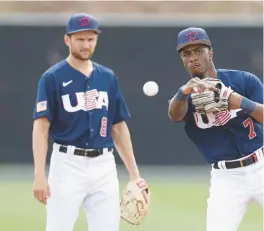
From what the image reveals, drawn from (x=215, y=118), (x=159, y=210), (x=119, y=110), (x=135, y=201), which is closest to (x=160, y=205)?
(x=159, y=210)

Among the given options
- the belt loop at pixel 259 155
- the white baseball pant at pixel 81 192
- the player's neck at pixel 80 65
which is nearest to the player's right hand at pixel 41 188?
the white baseball pant at pixel 81 192

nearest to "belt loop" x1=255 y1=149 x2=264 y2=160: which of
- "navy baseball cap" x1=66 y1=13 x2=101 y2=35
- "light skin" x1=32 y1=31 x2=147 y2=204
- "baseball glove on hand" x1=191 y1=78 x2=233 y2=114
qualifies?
"baseball glove on hand" x1=191 y1=78 x2=233 y2=114

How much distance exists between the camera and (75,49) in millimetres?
5473

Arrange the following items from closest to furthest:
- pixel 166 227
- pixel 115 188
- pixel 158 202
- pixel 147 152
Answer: pixel 115 188
pixel 166 227
pixel 158 202
pixel 147 152

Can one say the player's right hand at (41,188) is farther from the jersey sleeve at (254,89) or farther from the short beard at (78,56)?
the jersey sleeve at (254,89)

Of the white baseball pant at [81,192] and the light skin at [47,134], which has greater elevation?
the light skin at [47,134]

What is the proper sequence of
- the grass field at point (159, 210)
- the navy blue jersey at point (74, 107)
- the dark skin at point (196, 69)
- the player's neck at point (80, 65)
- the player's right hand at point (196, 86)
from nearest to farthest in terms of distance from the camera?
the player's right hand at point (196, 86), the dark skin at point (196, 69), the navy blue jersey at point (74, 107), the player's neck at point (80, 65), the grass field at point (159, 210)

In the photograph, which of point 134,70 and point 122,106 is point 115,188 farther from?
point 134,70

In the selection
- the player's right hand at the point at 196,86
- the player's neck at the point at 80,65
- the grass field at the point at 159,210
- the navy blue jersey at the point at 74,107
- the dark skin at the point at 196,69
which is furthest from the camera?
the grass field at the point at 159,210

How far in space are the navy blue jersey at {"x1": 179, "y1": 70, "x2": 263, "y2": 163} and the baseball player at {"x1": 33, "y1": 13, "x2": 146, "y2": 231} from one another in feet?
1.95

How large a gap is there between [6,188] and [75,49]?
547 centimetres

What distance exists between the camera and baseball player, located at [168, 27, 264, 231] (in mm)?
5262

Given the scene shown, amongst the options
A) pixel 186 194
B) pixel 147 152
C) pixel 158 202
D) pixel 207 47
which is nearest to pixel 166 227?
pixel 158 202

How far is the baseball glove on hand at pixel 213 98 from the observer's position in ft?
17.1
